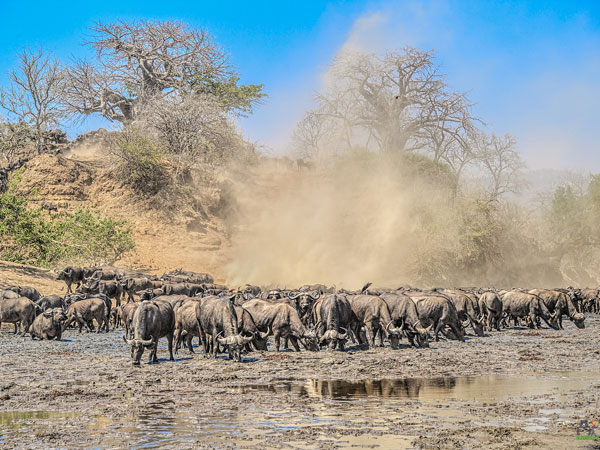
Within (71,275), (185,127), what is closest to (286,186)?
(185,127)

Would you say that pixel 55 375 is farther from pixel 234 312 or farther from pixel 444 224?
pixel 444 224

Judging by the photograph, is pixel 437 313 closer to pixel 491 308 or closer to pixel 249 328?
pixel 491 308

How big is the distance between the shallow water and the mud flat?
3 cm

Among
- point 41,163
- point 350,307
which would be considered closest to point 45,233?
point 41,163

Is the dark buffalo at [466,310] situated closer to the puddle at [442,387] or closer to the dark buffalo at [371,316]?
the dark buffalo at [371,316]

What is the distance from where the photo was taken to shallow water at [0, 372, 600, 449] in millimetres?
9469

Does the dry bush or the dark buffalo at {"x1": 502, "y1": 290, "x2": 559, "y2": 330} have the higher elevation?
the dry bush

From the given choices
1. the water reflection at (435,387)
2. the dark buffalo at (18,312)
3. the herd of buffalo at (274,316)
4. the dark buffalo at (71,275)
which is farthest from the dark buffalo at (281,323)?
the dark buffalo at (71,275)

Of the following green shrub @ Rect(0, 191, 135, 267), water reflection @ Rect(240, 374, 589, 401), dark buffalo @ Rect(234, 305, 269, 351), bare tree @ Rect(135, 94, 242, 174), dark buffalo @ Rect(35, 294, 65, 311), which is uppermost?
bare tree @ Rect(135, 94, 242, 174)

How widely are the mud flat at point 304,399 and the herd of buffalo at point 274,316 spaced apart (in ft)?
2.18

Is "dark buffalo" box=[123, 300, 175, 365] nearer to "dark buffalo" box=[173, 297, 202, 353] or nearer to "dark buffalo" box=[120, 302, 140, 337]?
"dark buffalo" box=[173, 297, 202, 353]

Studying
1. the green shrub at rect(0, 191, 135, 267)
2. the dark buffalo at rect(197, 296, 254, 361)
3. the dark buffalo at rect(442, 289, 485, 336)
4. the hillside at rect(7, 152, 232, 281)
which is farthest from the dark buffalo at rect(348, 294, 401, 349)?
the hillside at rect(7, 152, 232, 281)

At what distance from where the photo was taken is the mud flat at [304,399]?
9.53 meters

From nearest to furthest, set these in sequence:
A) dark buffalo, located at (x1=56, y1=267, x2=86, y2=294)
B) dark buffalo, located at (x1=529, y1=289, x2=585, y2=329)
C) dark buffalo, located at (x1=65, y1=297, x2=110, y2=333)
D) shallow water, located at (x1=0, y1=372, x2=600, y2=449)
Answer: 1. shallow water, located at (x1=0, y1=372, x2=600, y2=449)
2. dark buffalo, located at (x1=65, y1=297, x2=110, y2=333)
3. dark buffalo, located at (x1=529, y1=289, x2=585, y2=329)
4. dark buffalo, located at (x1=56, y1=267, x2=86, y2=294)
